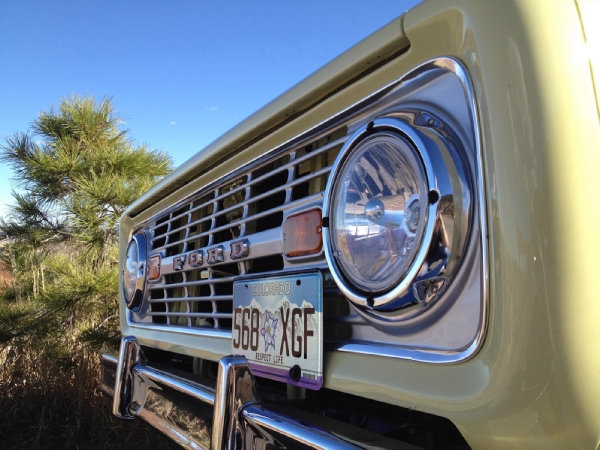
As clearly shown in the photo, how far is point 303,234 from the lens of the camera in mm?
1156

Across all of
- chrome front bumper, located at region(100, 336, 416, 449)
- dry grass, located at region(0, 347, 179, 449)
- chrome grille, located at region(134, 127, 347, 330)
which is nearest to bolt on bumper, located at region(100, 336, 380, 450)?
chrome front bumper, located at region(100, 336, 416, 449)

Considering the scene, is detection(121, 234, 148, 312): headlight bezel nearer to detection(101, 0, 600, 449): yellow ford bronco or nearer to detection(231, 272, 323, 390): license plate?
detection(101, 0, 600, 449): yellow ford bronco

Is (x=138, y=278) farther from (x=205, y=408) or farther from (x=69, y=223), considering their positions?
(x=69, y=223)

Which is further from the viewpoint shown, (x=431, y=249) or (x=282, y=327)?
(x=282, y=327)

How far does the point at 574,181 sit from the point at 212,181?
1.22 m

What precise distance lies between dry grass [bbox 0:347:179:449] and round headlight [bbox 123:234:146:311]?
1149 mm

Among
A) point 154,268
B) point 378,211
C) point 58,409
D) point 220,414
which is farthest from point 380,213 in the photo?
point 58,409

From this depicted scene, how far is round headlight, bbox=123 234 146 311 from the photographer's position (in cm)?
208

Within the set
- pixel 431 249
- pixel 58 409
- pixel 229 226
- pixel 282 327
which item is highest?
pixel 229 226

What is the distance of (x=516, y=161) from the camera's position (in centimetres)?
69

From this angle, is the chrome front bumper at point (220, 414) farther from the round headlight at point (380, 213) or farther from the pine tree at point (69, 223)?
the pine tree at point (69, 223)

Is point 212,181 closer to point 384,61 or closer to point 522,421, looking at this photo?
point 384,61

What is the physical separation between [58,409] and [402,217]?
3569 mm

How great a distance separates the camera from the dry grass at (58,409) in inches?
129
